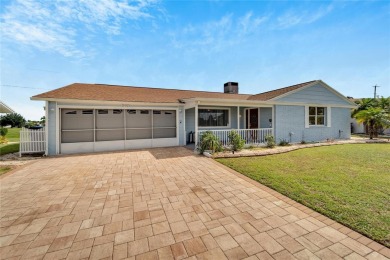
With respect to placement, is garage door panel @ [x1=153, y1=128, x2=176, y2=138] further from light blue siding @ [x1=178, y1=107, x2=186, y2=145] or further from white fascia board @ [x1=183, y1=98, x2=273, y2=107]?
white fascia board @ [x1=183, y1=98, x2=273, y2=107]

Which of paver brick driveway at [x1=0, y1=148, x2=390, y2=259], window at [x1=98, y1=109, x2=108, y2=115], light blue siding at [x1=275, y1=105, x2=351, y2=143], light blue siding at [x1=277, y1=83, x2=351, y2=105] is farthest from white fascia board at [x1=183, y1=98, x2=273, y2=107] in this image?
paver brick driveway at [x1=0, y1=148, x2=390, y2=259]

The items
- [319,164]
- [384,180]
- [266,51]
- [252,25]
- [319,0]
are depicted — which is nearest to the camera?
[384,180]

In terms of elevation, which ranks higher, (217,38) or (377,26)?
(217,38)

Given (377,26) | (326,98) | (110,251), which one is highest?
(377,26)

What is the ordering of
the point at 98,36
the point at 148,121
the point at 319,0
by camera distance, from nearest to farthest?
the point at 319,0 < the point at 98,36 < the point at 148,121

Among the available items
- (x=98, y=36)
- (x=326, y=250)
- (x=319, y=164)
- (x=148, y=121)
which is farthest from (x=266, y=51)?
(x=326, y=250)

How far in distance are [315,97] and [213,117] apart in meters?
7.67

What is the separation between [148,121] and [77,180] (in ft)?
20.6

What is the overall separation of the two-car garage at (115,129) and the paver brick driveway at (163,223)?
4.63 metres

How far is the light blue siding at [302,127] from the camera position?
11.6 metres

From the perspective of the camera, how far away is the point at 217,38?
1130 cm

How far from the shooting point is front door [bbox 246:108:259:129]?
13.1 meters

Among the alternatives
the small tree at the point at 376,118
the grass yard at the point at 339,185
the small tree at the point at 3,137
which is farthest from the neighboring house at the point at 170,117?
the small tree at the point at 3,137

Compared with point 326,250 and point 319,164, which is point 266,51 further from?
point 326,250
